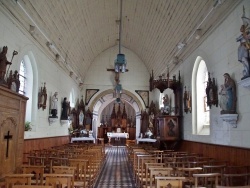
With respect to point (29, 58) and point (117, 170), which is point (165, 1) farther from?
point (117, 170)

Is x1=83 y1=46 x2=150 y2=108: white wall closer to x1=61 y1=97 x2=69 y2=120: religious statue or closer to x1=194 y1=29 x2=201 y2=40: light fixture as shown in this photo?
x1=61 y1=97 x2=69 y2=120: religious statue

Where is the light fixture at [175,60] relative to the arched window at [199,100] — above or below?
above

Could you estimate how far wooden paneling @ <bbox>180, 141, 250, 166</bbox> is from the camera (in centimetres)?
643

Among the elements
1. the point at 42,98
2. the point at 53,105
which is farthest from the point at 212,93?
the point at 53,105

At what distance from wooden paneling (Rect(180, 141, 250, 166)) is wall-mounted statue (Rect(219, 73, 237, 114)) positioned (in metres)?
0.99

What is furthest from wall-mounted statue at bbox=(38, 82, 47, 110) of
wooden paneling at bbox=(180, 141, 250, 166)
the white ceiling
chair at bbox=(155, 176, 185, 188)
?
chair at bbox=(155, 176, 185, 188)

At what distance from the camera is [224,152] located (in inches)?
297

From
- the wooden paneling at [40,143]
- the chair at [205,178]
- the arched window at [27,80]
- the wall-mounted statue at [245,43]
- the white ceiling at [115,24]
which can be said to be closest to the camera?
the chair at [205,178]

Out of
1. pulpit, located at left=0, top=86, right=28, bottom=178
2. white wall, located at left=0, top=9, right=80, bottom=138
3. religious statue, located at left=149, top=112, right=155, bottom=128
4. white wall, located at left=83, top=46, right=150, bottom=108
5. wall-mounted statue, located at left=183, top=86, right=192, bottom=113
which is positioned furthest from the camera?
white wall, located at left=83, top=46, right=150, bottom=108

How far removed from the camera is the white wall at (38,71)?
7.72 m

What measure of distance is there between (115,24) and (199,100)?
23.8 ft

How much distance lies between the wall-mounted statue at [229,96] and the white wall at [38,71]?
6007 millimetres

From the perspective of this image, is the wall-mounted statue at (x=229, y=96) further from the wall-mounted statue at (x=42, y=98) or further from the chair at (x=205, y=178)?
the wall-mounted statue at (x=42, y=98)

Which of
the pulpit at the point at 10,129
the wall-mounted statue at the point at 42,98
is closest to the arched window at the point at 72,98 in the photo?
the wall-mounted statue at the point at 42,98
